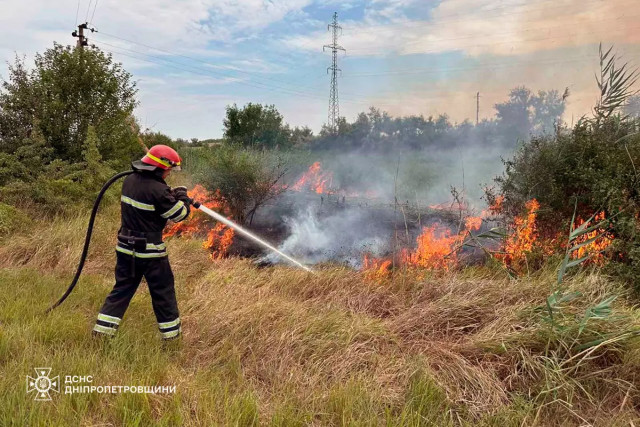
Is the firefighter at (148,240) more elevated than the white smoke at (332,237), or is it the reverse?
the firefighter at (148,240)

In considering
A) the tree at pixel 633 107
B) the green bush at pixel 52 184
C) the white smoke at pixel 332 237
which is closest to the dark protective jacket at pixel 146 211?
the white smoke at pixel 332 237

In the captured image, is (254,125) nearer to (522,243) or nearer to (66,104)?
(66,104)

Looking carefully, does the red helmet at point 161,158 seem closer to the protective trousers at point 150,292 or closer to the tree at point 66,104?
the protective trousers at point 150,292

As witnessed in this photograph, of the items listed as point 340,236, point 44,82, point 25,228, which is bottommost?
point 340,236

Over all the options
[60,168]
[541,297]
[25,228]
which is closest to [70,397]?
[541,297]

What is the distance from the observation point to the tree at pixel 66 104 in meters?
9.93

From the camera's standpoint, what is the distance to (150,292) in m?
3.62

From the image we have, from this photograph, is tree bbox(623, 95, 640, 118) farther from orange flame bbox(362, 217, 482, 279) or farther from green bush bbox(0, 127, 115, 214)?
green bush bbox(0, 127, 115, 214)

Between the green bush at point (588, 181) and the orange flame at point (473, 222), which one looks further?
the orange flame at point (473, 222)

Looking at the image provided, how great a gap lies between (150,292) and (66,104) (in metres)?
9.19

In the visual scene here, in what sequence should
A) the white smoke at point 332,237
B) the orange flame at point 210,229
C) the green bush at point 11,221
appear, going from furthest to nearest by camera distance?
the orange flame at point 210,229 → the white smoke at point 332,237 → the green bush at point 11,221

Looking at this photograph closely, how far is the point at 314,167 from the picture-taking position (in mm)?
16500

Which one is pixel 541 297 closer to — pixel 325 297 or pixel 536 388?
pixel 536 388

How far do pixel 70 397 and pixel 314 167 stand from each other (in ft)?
47.2
